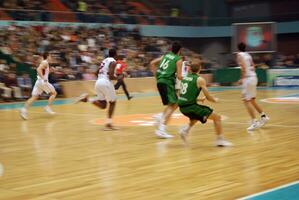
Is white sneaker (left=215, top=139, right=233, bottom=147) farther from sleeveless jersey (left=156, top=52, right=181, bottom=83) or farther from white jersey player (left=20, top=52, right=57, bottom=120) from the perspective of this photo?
white jersey player (left=20, top=52, right=57, bottom=120)

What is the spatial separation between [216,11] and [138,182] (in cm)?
3549

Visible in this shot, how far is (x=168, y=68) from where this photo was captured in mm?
9984

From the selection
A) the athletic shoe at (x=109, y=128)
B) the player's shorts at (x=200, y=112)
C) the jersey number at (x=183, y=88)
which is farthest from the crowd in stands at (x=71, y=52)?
the player's shorts at (x=200, y=112)

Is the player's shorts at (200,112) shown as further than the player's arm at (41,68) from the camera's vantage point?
No

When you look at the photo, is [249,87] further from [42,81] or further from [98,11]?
[98,11]

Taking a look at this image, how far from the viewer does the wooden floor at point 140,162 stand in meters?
5.96

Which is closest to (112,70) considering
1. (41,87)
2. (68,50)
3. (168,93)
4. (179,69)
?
(168,93)

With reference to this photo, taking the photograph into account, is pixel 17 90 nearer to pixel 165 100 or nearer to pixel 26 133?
pixel 26 133

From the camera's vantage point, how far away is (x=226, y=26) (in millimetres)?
37688

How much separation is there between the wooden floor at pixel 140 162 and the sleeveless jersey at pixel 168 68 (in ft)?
3.69

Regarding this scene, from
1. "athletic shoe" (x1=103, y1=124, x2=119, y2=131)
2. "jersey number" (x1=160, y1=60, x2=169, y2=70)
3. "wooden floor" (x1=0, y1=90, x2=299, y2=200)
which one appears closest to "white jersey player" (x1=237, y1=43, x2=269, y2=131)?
"wooden floor" (x1=0, y1=90, x2=299, y2=200)

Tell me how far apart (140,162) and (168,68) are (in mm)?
2809

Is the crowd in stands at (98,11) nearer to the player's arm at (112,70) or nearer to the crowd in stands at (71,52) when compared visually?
the crowd in stands at (71,52)

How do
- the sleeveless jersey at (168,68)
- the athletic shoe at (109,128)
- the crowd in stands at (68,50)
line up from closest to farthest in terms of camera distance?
the sleeveless jersey at (168,68)
the athletic shoe at (109,128)
the crowd in stands at (68,50)
